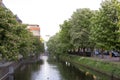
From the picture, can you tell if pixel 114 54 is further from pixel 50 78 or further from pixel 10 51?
pixel 10 51

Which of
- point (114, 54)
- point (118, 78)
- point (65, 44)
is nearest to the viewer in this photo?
point (118, 78)

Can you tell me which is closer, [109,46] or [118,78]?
[118,78]

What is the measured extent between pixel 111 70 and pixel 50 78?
9349 millimetres

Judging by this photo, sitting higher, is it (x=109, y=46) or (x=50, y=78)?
(x=109, y=46)

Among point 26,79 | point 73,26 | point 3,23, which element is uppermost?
point 73,26

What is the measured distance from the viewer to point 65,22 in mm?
87062

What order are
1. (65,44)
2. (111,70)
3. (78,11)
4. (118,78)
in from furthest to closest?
(65,44), (78,11), (111,70), (118,78)

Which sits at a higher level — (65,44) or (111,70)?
(65,44)

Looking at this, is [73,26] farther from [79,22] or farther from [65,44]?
[65,44]

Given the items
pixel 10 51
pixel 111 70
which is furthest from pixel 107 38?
pixel 10 51

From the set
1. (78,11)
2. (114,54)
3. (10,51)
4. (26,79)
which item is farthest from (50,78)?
(78,11)

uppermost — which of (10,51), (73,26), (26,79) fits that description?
(73,26)

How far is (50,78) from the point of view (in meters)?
44.0

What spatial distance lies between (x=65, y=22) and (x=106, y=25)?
1667 inches
